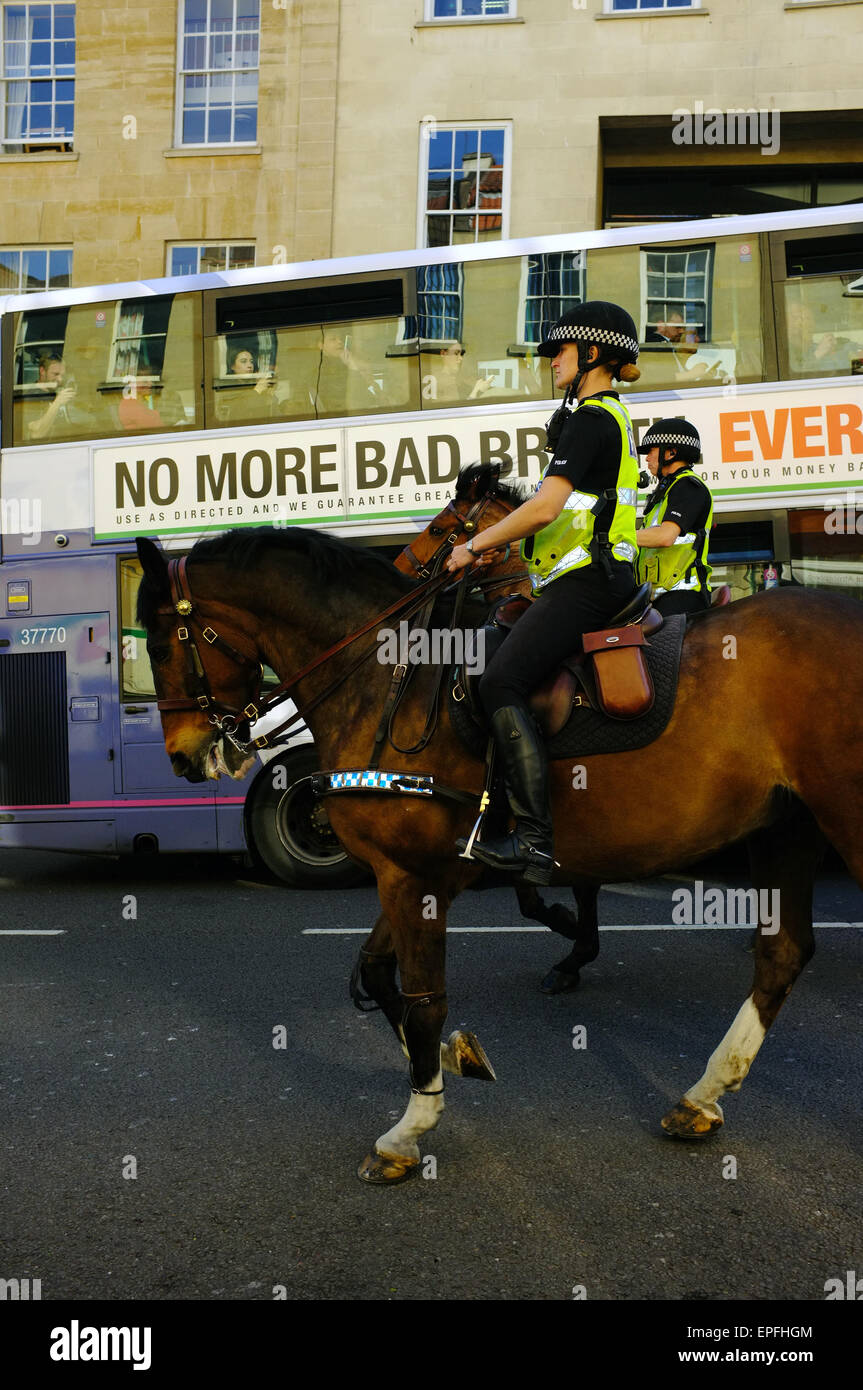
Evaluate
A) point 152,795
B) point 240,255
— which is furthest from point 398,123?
point 152,795

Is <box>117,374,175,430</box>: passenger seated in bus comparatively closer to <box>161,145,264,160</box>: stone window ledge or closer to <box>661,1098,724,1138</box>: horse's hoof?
<box>661,1098,724,1138</box>: horse's hoof

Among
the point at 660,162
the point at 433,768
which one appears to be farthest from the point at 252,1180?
the point at 660,162

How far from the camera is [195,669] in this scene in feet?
14.4

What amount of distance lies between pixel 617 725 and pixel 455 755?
1.81 ft

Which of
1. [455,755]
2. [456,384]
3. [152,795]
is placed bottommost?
[152,795]

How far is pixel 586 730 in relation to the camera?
3945 millimetres

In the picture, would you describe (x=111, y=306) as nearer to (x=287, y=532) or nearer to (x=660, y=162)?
(x=287, y=532)

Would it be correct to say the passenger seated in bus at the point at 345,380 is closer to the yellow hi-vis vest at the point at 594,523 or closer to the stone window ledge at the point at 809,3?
the yellow hi-vis vest at the point at 594,523

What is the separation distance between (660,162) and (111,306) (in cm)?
1260

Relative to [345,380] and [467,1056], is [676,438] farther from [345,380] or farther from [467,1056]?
[345,380]

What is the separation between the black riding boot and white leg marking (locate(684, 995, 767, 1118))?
91 centimetres

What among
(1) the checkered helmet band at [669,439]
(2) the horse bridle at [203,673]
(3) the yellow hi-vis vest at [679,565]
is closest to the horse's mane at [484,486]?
(1) the checkered helmet band at [669,439]

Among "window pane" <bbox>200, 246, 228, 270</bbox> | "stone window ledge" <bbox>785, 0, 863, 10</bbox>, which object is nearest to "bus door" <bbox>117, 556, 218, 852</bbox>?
"window pane" <bbox>200, 246, 228, 270</bbox>

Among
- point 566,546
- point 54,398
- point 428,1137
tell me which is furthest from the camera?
point 54,398
